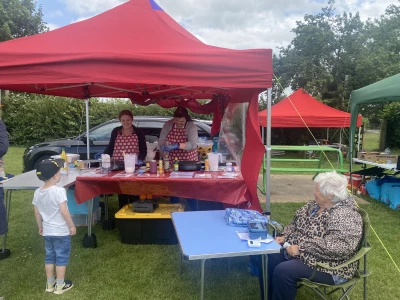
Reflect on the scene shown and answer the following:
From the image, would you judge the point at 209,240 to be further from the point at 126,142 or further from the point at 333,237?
the point at 126,142

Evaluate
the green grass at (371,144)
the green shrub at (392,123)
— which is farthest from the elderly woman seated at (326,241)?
the green grass at (371,144)

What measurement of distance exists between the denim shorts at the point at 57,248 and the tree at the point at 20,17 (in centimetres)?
2189

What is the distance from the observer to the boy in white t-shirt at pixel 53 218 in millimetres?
2402

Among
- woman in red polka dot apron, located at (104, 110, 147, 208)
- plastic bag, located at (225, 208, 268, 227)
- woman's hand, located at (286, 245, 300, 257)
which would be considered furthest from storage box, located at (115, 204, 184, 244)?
woman's hand, located at (286, 245, 300, 257)

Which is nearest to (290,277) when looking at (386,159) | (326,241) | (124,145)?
(326,241)

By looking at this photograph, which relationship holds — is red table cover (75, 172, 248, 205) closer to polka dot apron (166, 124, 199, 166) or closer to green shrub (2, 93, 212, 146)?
polka dot apron (166, 124, 199, 166)

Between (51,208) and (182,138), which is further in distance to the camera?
(182,138)

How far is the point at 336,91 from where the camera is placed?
16500mm

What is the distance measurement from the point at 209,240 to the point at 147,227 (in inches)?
63.0

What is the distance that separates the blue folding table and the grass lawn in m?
0.61

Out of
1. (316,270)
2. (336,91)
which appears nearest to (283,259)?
(316,270)

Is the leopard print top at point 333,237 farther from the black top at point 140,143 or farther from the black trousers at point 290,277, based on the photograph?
the black top at point 140,143

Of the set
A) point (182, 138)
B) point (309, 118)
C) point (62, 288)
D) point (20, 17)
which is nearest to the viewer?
point (62, 288)

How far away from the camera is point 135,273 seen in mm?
2965
